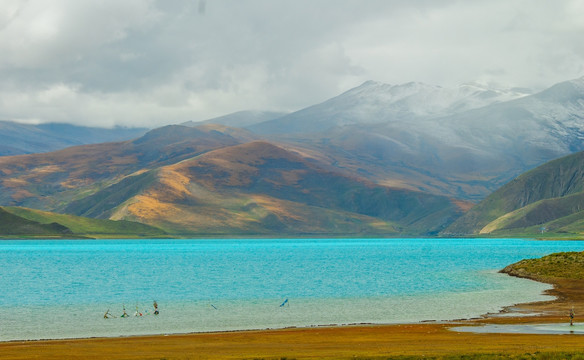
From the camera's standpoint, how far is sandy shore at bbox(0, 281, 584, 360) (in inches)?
1679

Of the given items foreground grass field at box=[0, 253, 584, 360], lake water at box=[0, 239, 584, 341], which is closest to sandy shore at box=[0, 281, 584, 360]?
foreground grass field at box=[0, 253, 584, 360]

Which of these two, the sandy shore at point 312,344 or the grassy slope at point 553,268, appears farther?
the grassy slope at point 553,268

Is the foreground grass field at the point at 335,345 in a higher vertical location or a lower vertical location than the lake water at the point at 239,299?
higher

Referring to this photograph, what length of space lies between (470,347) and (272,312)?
3334cm

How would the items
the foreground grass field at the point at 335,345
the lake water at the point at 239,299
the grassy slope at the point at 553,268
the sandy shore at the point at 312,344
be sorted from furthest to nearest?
1. the grassy slope at the point at 553,268
2. the lake water at the point at 239,299
3. the sandy shore at the point at 312,344
4. the foreground grass field at the point at 335,345

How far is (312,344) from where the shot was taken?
48344mm

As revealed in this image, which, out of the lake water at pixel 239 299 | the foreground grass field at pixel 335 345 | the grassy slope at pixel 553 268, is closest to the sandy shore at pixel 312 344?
the foreground grass field at pixel 335 345

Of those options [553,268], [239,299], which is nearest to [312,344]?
[239,299]

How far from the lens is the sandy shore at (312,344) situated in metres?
42.7

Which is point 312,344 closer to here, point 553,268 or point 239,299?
point 239,299

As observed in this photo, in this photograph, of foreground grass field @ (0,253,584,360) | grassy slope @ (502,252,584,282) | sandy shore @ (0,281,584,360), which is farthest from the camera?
grassy slope @ (502,252,584,282)

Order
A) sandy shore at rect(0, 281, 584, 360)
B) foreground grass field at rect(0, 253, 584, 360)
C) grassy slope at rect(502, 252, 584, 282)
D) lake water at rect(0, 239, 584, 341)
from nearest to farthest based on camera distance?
foreground grass field at rect(0, 253, 584, 360)
sandy shore at rect(0, 281, 584, 360)
lake water at rect(0, 239, 584, 341)
grassy slope at rect(502, 252, 584, 282)

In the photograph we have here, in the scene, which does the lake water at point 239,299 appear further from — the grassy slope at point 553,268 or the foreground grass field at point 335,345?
the foreground grass field at point 335,345

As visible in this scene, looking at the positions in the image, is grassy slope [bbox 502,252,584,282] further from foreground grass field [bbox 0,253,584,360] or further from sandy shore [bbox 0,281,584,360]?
sandy shore [bbox 0,281,584,360]
